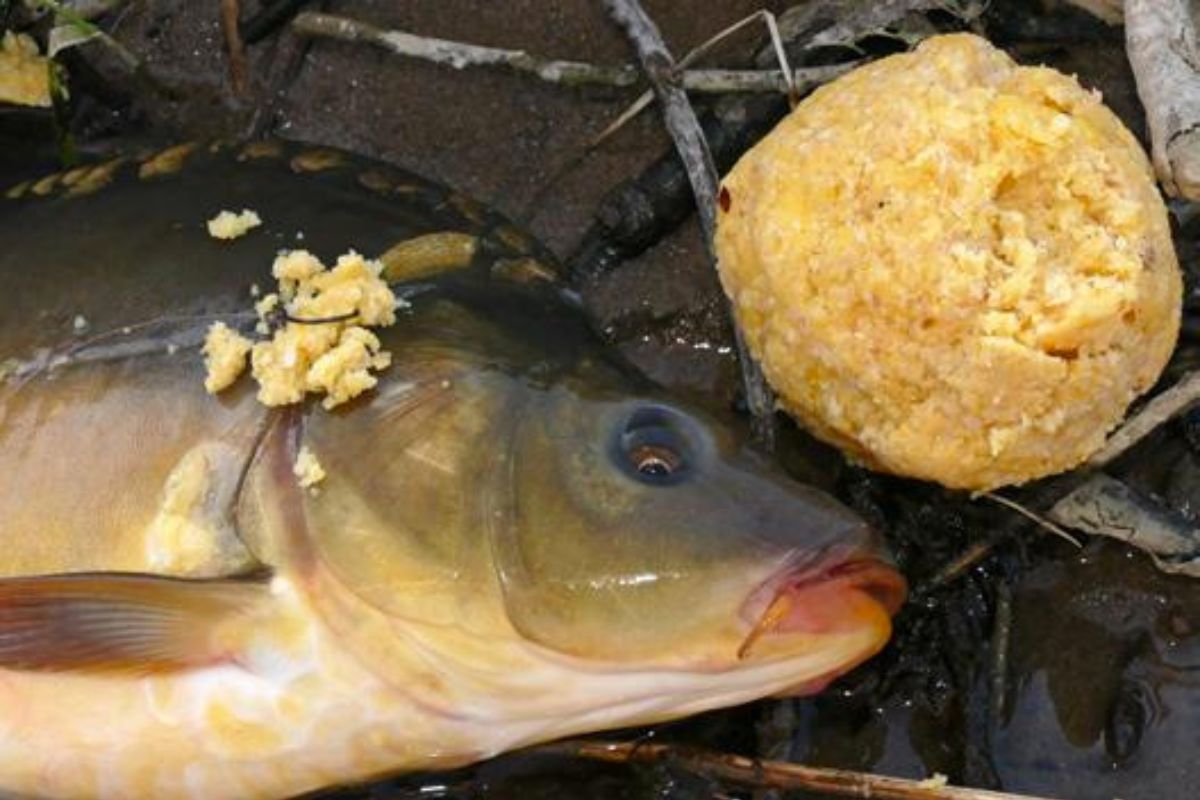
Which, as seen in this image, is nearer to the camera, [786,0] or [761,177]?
[761,177]

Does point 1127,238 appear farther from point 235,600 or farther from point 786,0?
point 235,600

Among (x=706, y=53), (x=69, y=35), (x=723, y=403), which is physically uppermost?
(x=69, y=35)

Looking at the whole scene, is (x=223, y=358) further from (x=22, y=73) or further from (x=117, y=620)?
(x=22, y=73)

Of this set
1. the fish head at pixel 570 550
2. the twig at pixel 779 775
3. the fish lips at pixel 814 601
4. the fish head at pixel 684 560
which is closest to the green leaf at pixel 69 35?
the fish head at pixel 570 550

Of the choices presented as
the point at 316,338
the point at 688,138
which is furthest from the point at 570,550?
the point at 688,138

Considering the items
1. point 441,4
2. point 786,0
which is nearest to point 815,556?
point 786,0

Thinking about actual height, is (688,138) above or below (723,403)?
above

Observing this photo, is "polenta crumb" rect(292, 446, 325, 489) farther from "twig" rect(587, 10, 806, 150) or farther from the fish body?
"twig" rect(587, 10, 806, 150)
